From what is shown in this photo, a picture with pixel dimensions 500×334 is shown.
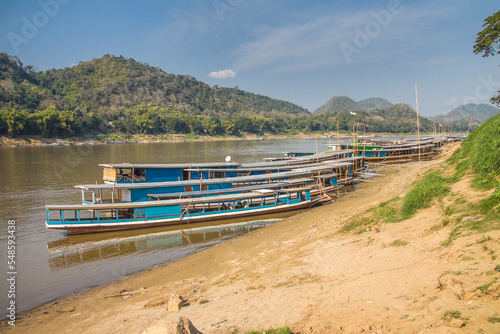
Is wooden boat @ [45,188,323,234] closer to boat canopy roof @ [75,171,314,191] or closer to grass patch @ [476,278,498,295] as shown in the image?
boat canopy roof @ [75,171,314,191]

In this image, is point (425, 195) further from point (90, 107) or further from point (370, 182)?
point (90, 107)

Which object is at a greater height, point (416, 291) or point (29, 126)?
point (29, 126)

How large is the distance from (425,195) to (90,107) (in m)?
152

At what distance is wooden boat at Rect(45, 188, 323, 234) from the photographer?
17.8m

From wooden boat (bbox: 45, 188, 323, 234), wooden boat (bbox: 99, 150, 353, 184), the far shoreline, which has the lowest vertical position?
wooden boat (bbox: 45, 188, 323, 234)

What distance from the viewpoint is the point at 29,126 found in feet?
275

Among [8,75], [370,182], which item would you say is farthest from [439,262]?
[8,75]

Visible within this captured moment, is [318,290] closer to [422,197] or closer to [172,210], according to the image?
[422,197]

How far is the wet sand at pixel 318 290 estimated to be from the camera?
18.6ft

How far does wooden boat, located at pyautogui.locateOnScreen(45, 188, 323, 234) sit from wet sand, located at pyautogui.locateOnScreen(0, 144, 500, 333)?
238 inches

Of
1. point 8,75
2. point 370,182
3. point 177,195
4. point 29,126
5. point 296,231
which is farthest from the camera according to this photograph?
point 8,75

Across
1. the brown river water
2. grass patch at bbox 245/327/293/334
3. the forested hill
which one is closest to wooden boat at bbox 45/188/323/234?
the brown river water

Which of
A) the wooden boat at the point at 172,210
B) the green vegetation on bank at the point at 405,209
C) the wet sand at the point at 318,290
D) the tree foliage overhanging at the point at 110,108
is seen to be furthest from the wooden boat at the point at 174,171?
the tree foliage overhanging at the point at 110,108

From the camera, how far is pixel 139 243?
16734mm
